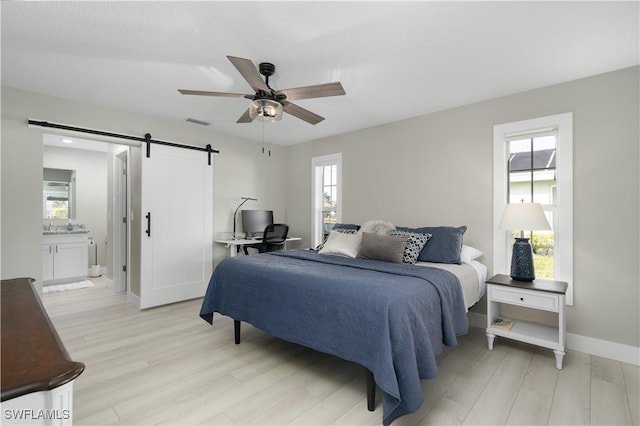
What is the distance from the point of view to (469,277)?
2816mm

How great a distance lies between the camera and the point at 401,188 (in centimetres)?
407

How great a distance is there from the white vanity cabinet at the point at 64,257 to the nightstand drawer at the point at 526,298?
20.8 ft

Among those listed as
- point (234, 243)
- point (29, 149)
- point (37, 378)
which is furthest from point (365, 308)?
point (29, 149)

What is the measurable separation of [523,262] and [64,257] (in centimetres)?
666

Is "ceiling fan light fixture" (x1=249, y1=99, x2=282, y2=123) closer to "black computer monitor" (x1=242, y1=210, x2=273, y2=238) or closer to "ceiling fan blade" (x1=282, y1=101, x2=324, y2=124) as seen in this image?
"ceiling fan blade" (x1=282, y1=101, x2=324, y2=124)

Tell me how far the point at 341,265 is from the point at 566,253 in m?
2.12

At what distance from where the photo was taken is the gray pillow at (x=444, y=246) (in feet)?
9.95

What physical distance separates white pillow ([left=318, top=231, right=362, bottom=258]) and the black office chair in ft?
3.97

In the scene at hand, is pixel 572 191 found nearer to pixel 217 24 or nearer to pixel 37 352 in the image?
pixel 217 24

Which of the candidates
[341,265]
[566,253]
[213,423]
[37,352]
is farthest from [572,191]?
[37,352]

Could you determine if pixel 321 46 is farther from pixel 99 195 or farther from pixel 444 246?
pixel 99 195

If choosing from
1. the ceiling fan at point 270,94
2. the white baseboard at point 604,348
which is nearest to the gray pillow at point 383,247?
the ceiling fan at point 270,94

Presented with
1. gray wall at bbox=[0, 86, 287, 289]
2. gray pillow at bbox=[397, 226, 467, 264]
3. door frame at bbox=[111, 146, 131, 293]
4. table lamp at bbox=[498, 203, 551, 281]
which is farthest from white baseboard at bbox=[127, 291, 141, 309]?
table lamp at bbox=[498, 203, 551, 281]

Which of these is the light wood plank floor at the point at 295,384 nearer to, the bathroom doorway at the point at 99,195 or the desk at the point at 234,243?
the desk at the point at 234,243
